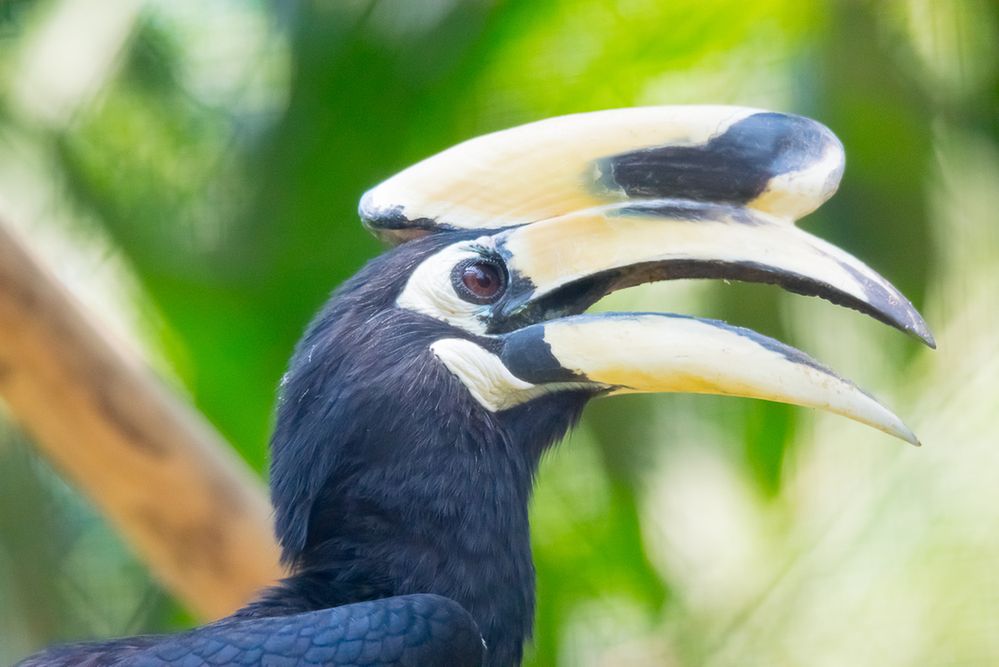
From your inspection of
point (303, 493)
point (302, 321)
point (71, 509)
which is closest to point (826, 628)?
point (302, 321)

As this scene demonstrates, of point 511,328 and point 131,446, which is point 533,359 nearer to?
point 511,328

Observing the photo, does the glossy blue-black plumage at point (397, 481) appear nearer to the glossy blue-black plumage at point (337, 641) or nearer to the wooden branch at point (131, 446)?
the glossy blue-black plumage at point (337, 641)

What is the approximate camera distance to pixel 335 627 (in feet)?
4.39

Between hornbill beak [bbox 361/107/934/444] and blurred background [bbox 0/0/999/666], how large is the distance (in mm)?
2144

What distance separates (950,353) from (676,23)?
4.63 ft

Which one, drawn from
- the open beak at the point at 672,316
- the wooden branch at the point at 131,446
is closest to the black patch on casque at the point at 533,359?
the open beak at the point at 672,316

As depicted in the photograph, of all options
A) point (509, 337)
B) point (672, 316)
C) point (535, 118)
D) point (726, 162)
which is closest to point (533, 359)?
point (509, 337)

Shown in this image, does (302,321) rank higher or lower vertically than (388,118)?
lower

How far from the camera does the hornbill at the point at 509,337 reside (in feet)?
4.90

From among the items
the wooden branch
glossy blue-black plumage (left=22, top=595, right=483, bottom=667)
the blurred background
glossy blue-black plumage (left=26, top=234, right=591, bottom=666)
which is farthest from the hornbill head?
the blurred background

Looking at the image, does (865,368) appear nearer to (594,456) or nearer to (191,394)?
(594,456)

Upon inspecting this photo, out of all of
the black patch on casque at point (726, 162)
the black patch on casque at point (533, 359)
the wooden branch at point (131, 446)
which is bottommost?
the wooden branch at point (131, 446)

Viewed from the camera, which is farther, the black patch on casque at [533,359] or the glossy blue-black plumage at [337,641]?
the black patch on casque at [533,359]

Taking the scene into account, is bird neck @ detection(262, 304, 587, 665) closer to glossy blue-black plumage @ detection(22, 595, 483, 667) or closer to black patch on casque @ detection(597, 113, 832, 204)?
glossy blue-black plumage @ detection(22, 595, 483, 667)
